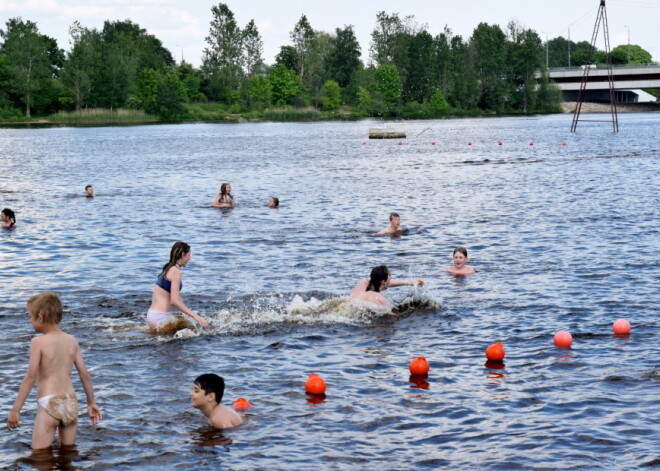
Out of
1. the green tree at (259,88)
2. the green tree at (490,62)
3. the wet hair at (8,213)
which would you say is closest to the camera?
the wet hair at (8,213)

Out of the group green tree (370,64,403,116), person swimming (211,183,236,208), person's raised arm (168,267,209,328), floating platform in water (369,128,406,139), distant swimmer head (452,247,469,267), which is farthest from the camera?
green tree (370,64,403,116)

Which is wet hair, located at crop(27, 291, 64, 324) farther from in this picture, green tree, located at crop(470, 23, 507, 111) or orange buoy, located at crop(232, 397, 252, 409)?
green tree, located at crop(470, 23, 507, 111)

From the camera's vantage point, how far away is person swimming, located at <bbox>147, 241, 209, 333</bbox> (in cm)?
1418

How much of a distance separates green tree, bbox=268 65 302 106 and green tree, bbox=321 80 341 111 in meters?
5.20

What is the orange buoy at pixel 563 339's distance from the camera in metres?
14.2

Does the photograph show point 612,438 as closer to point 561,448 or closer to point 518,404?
point 561,448

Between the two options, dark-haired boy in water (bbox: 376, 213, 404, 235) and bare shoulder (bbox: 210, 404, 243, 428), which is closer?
bare shoulder (bbox: 210, 404, 243, 428)

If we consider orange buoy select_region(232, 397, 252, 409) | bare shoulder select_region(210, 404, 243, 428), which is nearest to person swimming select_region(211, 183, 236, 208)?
orange buoy select_region(232, 397, 252, 409)

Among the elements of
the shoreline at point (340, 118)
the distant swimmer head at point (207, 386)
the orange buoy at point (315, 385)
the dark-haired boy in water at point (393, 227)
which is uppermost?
the shoreline at point (340, 118)

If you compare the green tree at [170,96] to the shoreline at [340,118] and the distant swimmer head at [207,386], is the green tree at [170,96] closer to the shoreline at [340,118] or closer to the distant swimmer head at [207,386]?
the shoreline at [340,118]

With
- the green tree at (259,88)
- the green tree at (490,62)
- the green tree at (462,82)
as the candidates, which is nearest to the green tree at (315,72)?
the green tree at (259,88)

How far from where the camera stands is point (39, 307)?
8.62 meters

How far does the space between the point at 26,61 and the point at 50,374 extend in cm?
14088

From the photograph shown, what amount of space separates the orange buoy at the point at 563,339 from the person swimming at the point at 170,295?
236 inches
